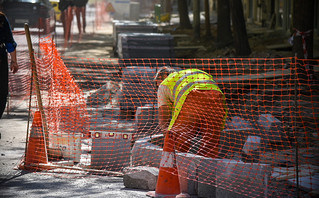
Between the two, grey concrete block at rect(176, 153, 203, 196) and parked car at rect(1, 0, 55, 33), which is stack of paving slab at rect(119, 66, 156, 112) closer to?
grey concrete block at rect(176, 153, 203, 196)

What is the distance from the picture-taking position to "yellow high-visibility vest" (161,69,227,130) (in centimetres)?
711

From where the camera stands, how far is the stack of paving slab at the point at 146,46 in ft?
51.7

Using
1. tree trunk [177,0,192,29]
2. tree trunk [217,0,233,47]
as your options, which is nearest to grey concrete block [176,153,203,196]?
tree trunk [217,0,233,47]

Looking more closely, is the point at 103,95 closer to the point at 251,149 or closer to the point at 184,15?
the point at 251,149

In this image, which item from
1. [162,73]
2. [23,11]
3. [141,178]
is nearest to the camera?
[141,178]

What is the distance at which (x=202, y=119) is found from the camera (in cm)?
734

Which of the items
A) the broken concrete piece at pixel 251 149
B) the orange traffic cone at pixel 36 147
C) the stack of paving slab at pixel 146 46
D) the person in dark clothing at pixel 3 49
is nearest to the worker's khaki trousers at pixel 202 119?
the broken concrete piece at pixel 251 149

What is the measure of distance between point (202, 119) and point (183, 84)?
20.1 inches

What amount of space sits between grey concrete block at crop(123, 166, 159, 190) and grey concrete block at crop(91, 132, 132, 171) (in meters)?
1.02

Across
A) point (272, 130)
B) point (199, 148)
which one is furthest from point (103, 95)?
point (199, 148)

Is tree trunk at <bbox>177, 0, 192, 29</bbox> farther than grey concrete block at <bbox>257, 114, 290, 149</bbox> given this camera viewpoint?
Yes

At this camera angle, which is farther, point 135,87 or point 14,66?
point 135,87

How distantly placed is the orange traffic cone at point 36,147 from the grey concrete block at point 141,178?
5.00 ft

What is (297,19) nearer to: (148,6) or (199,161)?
(199,161)
